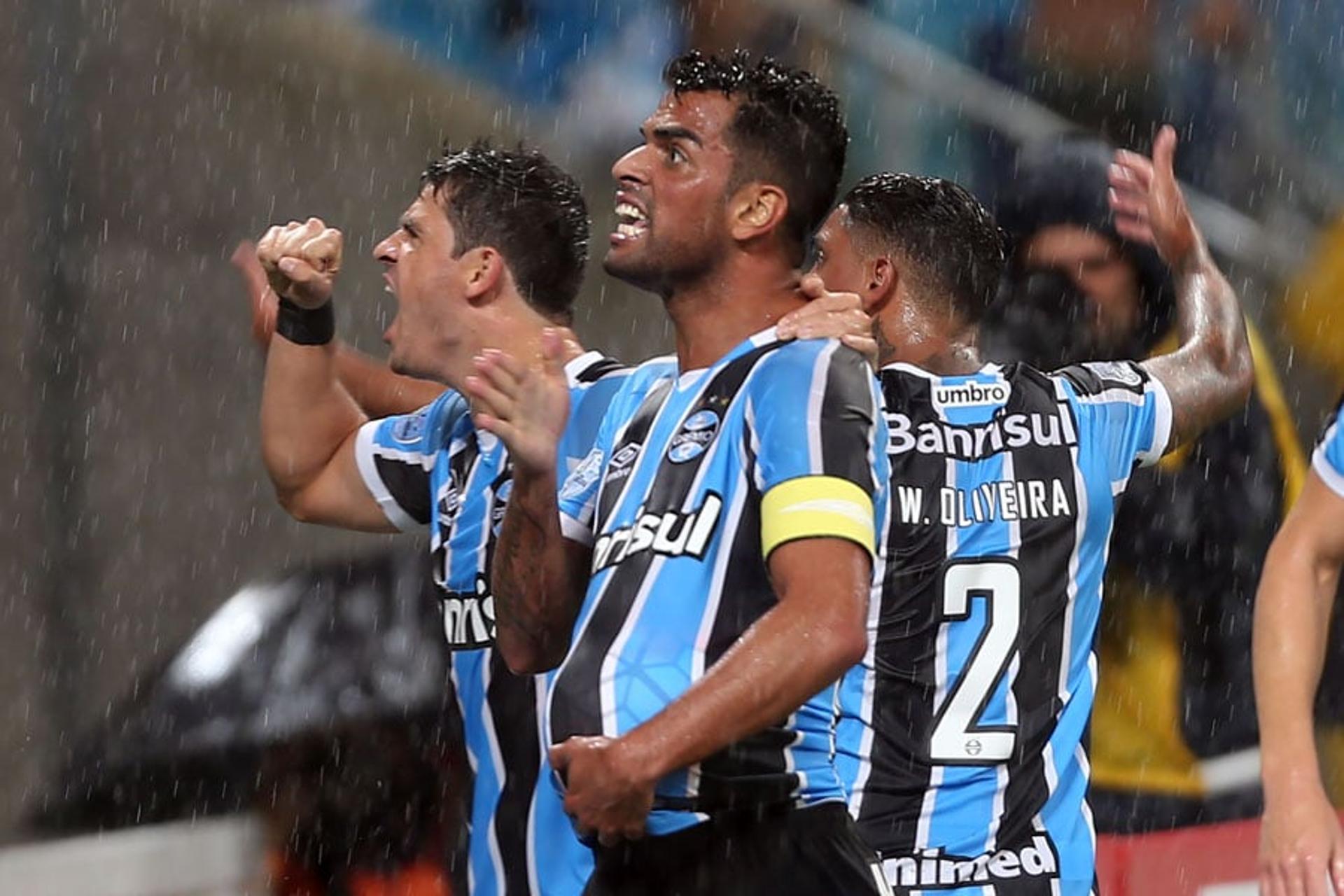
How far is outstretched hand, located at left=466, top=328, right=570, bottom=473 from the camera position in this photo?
8.80 feet

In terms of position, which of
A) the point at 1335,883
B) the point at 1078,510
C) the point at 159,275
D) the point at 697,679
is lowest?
the point at 1335,883

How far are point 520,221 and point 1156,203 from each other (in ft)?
3.94

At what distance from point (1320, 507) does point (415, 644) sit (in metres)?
2.86

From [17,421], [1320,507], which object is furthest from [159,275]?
[1320,507]

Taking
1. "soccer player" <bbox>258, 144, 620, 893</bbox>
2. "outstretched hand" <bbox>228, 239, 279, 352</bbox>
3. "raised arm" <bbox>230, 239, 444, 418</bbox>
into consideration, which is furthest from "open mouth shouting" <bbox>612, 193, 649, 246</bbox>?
"raised arm" <bbox>230, 239, 444, 418</bbox>

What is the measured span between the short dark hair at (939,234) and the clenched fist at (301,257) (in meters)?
0.97

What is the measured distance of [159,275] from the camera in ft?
21.0

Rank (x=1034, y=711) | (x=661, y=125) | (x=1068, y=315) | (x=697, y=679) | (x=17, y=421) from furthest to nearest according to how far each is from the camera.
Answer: (x=17, y=421) < (x=1068, y=315) < (x=1034, y=711) < (x=661, y=125) < (x=697, y=679)

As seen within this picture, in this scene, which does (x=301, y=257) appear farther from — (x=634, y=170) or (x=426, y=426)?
(x=634, y=170)

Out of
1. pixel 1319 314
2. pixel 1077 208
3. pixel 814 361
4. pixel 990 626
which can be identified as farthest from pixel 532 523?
pixel 1319 314

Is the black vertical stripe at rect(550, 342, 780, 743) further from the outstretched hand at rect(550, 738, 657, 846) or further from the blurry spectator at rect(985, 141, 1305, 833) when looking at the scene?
the blurry spectator at rect(985, 141, 1305, 833)

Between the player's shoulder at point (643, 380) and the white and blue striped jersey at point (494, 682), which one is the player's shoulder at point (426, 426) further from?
the player's shoulder at point (643, 380)

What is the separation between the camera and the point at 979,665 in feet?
11.5

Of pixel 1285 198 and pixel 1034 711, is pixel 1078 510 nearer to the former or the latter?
pixel 1034 711
